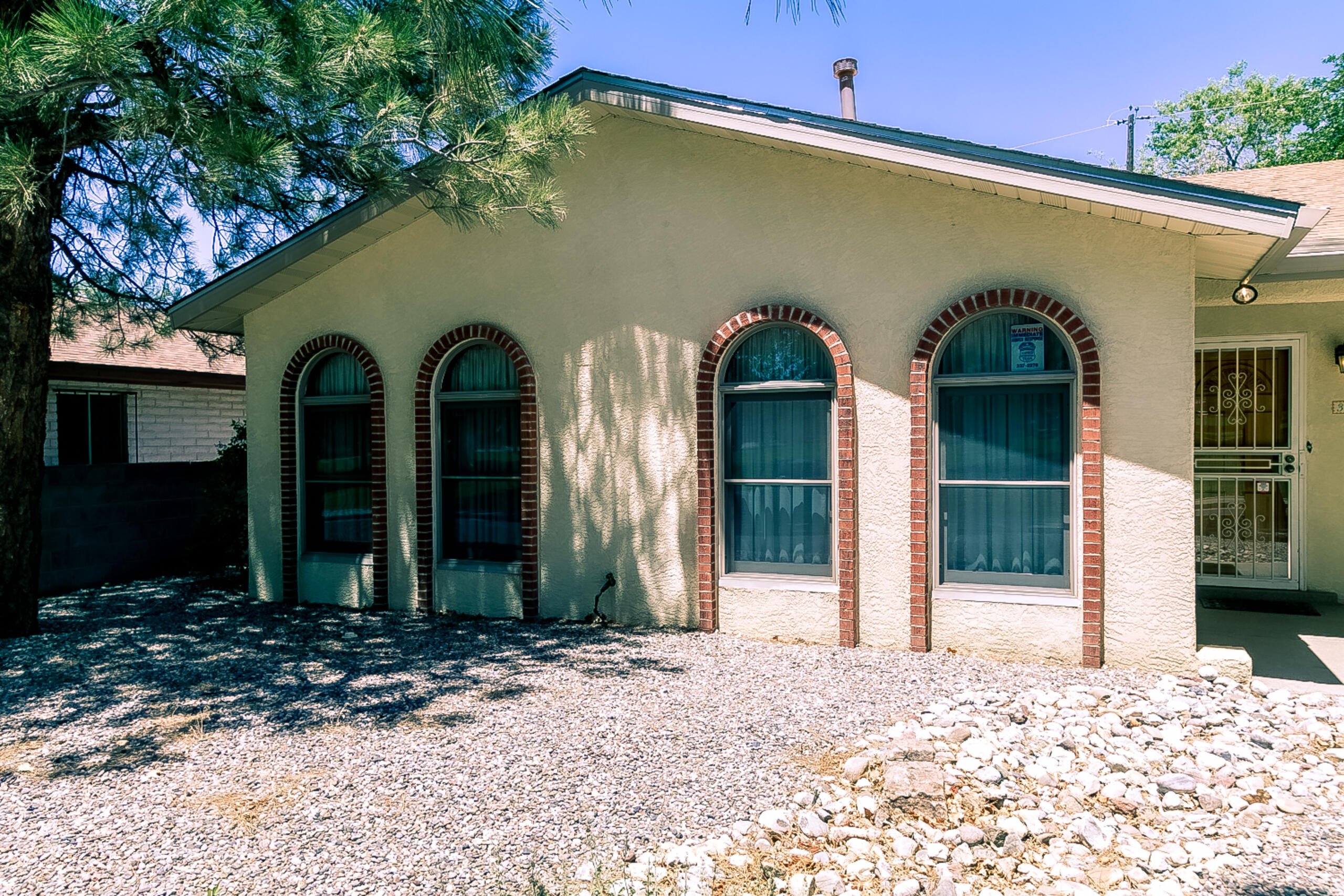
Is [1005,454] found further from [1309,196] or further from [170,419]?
[170,419]

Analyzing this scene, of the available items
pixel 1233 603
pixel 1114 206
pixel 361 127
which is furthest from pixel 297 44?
pixel 1233 603

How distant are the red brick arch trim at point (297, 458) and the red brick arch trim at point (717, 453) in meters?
3.22

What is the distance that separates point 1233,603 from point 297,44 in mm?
8704

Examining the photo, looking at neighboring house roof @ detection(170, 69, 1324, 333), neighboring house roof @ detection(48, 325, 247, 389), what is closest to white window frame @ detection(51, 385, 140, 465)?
neighboring house roof @ detection(48, 325, 247, 389)

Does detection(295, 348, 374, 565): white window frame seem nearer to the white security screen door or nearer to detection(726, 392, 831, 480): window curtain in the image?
detection(726, 392, 831, 480): window curtain

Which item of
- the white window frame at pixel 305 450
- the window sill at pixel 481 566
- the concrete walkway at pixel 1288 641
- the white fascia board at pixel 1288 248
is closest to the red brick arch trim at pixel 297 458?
the white window frame at pixel 305 450

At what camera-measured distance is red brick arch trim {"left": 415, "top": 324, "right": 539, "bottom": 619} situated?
7.27 metres

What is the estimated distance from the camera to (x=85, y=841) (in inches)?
137

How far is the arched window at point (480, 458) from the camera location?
24.9 feet

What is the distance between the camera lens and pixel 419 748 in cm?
439

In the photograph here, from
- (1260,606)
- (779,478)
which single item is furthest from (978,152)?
(1260,606)

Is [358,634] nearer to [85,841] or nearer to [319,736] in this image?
[319,736]

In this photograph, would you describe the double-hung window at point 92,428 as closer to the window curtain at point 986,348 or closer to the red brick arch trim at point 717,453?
the red brick arch trim at point 717,453

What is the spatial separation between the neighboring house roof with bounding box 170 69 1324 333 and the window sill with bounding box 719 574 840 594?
309cm
